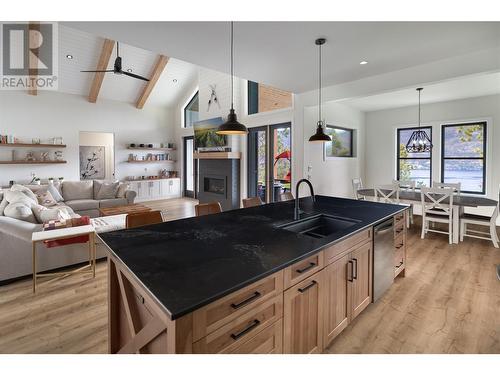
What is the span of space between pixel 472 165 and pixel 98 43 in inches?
355

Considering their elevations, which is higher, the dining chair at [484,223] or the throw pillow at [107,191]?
the throw pillow at [107,191]

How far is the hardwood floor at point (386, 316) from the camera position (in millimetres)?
1972

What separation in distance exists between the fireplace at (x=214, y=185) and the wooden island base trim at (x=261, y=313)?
207 inches

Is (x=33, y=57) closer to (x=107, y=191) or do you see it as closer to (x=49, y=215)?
(x=107, y=191)

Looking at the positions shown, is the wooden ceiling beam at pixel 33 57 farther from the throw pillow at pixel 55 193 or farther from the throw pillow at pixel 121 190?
the throw pillow at pixel 121 190

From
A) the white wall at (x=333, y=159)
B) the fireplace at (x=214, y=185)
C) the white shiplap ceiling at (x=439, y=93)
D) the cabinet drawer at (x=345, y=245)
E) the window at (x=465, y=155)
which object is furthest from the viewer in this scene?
the fireplace at (x=214, y=185)

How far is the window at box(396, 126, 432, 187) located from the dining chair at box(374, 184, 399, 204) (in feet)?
5.72

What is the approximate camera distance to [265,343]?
52.5 inches

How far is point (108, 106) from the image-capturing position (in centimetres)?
845

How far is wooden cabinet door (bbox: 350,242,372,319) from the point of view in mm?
2055

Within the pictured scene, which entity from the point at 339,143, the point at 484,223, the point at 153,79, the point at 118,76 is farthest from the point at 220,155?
the point at 484,223

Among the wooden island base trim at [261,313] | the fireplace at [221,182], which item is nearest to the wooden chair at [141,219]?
the wooden island base trim at [261,313]
